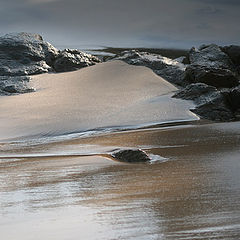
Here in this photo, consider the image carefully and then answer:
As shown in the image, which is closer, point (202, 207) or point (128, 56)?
point (202, 207)

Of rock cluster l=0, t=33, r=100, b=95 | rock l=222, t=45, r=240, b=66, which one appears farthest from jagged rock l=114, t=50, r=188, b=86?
rock l=222, t=45, r=240, b=66

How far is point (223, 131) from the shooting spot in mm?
6555

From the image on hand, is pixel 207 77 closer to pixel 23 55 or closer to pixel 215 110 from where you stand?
pixel 215 110

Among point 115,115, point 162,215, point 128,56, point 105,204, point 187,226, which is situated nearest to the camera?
point 187,226

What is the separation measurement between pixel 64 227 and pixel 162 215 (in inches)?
22.3

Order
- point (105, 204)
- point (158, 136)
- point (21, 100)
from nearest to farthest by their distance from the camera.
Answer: point (105, 204) < point (158, 136) < point (21, 100)

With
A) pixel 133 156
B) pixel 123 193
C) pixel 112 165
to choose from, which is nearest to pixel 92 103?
pixel 133 156

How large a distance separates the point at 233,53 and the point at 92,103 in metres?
4.96

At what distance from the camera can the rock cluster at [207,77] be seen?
26.8 ft

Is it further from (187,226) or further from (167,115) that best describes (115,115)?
(187,226)

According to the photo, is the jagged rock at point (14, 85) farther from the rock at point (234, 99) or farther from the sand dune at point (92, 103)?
the rock at point (234, 99)

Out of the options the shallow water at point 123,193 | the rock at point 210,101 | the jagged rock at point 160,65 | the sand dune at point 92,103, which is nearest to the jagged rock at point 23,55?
the sand dune at point 92,103

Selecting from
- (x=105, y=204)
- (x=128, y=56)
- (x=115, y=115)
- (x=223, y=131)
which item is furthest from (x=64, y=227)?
(x=128, y=56)

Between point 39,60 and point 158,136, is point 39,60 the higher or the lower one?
the higher one
